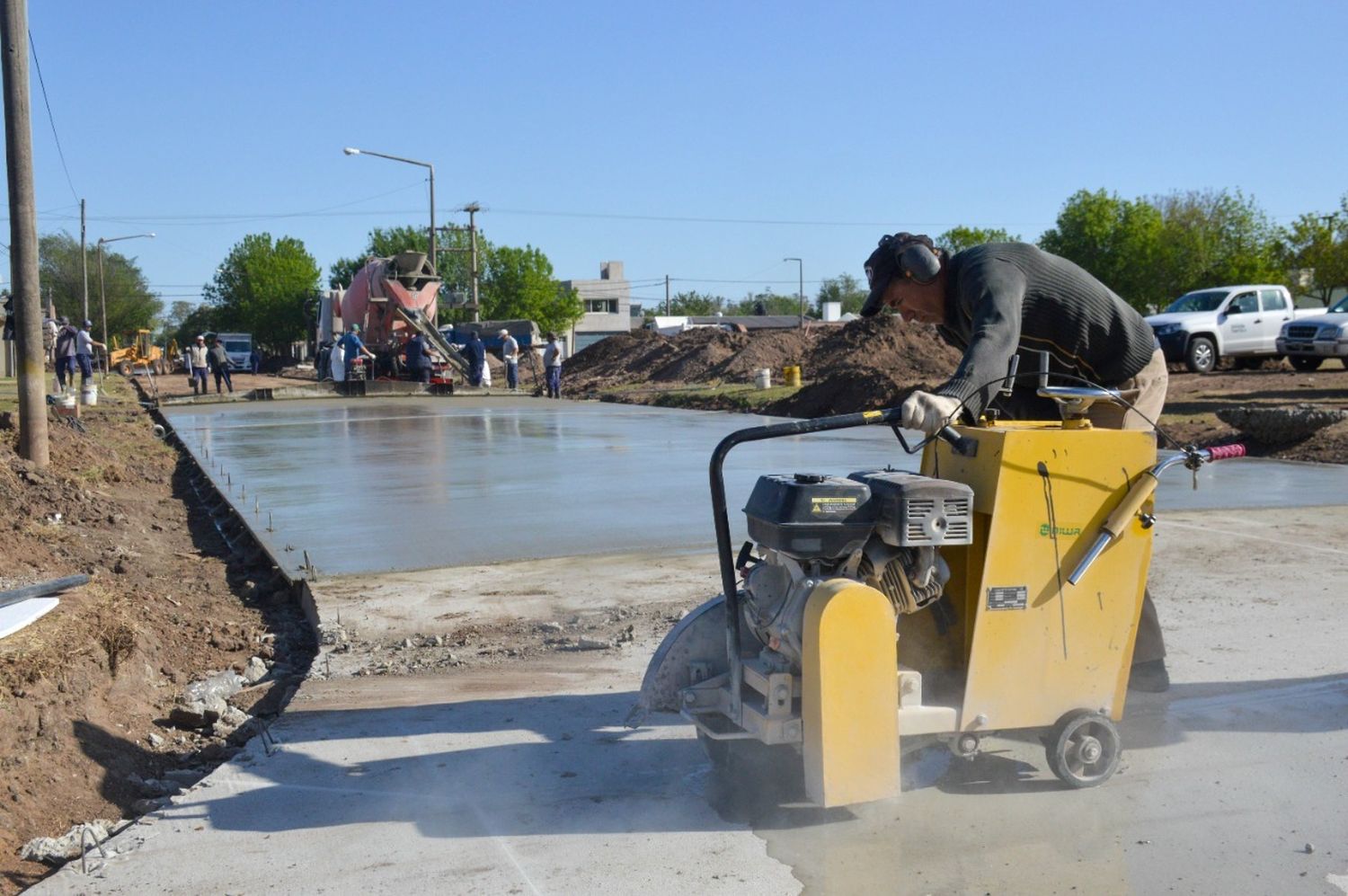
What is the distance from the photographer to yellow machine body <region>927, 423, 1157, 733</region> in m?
3.65

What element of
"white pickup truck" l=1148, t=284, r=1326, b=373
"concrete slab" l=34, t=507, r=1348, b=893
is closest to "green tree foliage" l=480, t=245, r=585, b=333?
"white pickup truck" l=1148, t=284, r=1326, b=373

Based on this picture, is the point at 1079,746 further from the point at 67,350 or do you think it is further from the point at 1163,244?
the point at 1163,244

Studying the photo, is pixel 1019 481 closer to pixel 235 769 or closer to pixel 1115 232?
pixel 235 769

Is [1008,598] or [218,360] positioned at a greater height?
[218,360]

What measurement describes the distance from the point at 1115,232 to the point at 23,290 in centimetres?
5547

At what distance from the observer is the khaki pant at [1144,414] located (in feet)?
14.6

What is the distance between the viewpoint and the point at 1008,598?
12.1 ft

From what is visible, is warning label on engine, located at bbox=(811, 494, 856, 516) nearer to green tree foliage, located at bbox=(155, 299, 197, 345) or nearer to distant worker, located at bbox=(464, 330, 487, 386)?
distant worker, located at bbox=(464, 330, 487, 386)

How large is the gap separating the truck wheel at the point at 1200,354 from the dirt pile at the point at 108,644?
20.6m

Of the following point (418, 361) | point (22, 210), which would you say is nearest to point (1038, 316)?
point (22, 210)

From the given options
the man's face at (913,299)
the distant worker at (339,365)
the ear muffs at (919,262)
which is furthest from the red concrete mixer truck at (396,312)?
the ear muffs at (919,262)

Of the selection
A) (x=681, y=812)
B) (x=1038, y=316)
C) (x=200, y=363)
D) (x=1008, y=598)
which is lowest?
(x=681, y=812)

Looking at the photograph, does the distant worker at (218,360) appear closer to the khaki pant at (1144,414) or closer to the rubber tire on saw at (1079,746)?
the khaki pant at (1144,414)

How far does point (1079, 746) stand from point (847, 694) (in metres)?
0.97
